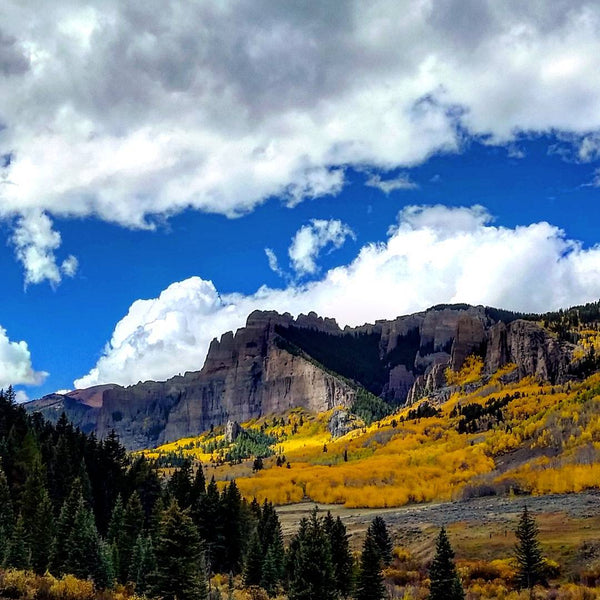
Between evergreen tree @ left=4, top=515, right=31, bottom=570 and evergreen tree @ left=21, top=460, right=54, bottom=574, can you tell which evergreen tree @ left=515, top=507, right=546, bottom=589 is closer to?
evergreen tree @ left=21, top=460, right=54, bottom=574

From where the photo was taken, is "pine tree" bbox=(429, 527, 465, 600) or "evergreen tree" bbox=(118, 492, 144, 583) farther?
"evergreen tree" bbox=(118, 492, 144, 583)

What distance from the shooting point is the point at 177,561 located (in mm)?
37219

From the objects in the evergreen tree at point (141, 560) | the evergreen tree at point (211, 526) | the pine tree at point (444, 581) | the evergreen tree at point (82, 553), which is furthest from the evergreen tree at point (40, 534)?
the pine tree at point (444, 581)

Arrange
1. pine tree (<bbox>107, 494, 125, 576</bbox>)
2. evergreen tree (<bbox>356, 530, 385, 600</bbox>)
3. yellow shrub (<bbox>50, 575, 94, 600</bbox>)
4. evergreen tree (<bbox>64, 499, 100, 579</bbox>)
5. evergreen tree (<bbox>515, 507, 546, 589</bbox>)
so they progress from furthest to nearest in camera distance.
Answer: pine tree (<bbox>107, 494, 125, 576</bbox>) < evergreen tree (<bbox>515, 507, 546, 589</bbox>) < evergreen tree (<bbox>64, 499, 100, 579</bbox>) < evergreen tree (<bbox>356, 530, 385, 600</bbox>) < yellow shrub (<bbox>50, 575, 94, 600</bbox>)

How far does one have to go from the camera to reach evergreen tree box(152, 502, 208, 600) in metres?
36.7

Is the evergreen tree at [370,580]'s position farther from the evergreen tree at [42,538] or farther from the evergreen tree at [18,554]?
the evergreen tree at [42,538]

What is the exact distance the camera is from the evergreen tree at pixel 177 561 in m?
36.7

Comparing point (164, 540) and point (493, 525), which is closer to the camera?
point (164, 540)

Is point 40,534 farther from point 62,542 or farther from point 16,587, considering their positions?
point 16,587

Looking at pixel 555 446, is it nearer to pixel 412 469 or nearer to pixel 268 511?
pixel 412 469

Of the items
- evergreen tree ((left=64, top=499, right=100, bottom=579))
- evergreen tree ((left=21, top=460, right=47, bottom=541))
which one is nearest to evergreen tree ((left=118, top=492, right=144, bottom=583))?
evergreen tree ((left=21, top=460, right=47, bottom=541))

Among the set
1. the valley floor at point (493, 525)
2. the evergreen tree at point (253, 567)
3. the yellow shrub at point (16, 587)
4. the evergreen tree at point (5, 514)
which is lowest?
the valley floor at point (493, 525)

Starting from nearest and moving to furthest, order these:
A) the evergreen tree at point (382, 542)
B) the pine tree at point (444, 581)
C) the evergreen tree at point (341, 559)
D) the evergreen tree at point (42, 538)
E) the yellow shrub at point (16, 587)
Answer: the yellow shrub at point (16, 587) < the pine tree at point (444, 581) < the evergreen tree at point (42, 538) < the evergreen tree at point (341, 559) < the evergreen tree at point (382, 542)

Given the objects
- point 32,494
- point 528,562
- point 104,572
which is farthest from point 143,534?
point 528,562
